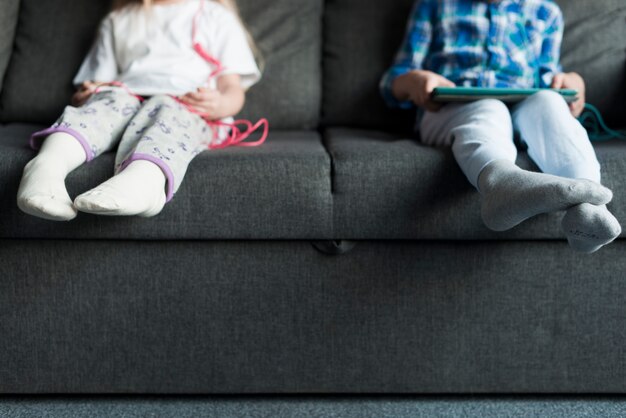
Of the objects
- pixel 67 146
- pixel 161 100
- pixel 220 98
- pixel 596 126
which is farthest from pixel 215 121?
pixel 596 126

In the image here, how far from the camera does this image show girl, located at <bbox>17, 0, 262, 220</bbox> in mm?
1096

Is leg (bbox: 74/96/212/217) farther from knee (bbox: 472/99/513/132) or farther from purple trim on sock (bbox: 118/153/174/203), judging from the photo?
knee (bbox: 472/99/513/132)

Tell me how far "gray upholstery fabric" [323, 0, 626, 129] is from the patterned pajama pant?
46 centimetres

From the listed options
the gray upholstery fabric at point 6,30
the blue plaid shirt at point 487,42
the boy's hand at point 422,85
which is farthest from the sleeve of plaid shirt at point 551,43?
the gray upholstery fabric at point 6,30

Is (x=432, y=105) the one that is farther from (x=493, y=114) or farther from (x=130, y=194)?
(x=130, y=194)

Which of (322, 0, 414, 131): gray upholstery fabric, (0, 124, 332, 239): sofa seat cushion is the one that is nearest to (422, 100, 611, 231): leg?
(0, 124, 332, 239): sofa seat cushion

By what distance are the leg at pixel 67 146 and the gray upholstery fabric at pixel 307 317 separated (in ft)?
0.48

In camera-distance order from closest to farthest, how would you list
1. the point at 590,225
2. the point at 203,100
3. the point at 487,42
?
the point at 590,225
the point at 203,100
the point at 487,42

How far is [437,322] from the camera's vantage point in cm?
126

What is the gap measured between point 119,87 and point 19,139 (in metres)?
0.23

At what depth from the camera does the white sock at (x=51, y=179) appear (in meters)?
1.06

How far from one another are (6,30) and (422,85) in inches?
42.0

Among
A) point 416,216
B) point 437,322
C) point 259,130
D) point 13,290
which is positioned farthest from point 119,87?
point 437,322

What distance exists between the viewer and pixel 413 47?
66.4 inches
